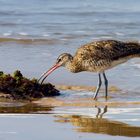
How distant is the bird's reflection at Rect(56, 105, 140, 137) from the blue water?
2.46 meters

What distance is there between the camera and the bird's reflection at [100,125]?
27.8ft

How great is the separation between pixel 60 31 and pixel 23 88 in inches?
313

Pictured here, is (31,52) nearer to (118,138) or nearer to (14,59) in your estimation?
(14,59)

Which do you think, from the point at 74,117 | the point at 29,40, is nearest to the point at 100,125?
the point at 74,117

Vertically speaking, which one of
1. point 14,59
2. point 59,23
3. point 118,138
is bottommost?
point 118,138

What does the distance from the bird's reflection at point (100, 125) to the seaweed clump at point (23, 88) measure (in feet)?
5.53

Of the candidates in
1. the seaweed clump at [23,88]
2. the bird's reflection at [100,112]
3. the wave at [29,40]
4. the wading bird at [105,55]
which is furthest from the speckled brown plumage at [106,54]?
the wave at [29,40]

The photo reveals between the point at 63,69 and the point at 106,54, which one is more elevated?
the point at 106,54

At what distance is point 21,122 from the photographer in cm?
900

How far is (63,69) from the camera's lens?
13648 mm

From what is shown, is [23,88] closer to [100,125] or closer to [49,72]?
[49,72]

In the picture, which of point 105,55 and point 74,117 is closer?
point 74,117

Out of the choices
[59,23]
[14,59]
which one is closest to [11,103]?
[14,59]

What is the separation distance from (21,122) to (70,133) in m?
0.87
